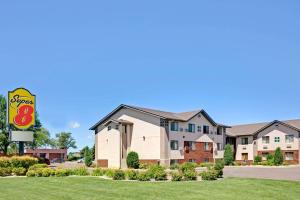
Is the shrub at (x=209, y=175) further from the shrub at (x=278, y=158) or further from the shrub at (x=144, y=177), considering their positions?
the shrub at (x=278, y=158)

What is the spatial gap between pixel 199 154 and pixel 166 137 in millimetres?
9878

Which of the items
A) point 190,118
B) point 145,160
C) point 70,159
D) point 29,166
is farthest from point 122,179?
point 70,159

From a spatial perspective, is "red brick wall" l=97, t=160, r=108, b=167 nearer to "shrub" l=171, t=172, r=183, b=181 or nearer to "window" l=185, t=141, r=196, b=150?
"window" l=185, t=141, r=196, b=150

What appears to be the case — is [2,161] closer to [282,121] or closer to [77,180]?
[77,180]

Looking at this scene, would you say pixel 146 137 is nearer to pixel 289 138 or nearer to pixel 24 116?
pixel 24 116

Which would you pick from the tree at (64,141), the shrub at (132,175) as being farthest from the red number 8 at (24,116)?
the tree at (64,141)

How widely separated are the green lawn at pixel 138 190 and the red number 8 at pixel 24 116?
14841mm

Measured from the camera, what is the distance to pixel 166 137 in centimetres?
4959

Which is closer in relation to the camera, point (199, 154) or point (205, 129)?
point (199, 154)

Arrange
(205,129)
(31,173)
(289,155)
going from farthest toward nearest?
(289,155)
(205,129)
(31,173)

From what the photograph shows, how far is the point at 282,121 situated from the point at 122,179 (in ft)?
163

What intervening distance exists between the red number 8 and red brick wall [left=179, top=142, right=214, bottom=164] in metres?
24.5

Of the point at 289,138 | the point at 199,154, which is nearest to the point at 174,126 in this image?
the point at 199,154

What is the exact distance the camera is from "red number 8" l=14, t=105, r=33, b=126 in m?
34.4
